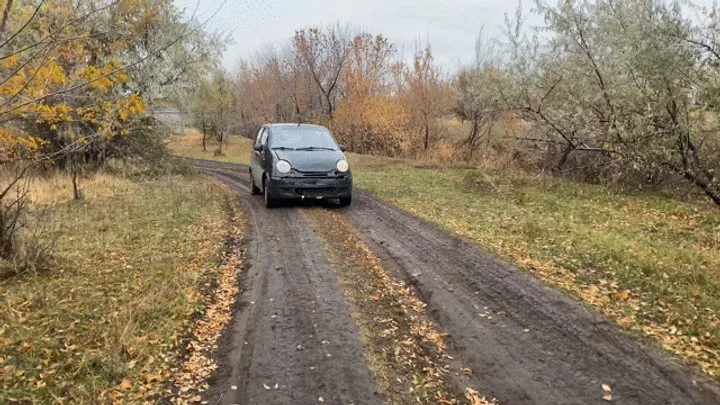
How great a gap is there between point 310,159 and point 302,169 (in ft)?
1.18

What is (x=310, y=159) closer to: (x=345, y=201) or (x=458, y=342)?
(x=345, y=201)

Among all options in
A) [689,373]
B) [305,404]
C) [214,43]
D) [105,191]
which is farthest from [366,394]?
[214,43]

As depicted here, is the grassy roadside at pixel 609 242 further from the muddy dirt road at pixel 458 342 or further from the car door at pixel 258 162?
the car door at pixel 258 162

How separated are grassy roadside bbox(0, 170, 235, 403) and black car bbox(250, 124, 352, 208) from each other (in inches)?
55.7

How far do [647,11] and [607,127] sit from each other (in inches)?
127

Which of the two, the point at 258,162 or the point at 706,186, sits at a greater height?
the point at 258,162

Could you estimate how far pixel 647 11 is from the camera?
10062 mm

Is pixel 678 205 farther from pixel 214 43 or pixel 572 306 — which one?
pixel 214 43

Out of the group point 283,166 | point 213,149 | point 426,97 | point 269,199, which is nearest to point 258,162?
point 269,199

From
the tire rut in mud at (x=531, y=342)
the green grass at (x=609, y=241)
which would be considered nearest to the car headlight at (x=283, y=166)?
the green grass at (x=609, y=241)

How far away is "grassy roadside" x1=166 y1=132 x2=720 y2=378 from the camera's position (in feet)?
16.6

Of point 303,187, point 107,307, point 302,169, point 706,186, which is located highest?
point 302,169

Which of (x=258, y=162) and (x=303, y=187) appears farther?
(x=258, y=162)

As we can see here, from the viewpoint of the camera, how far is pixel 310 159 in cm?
1053
